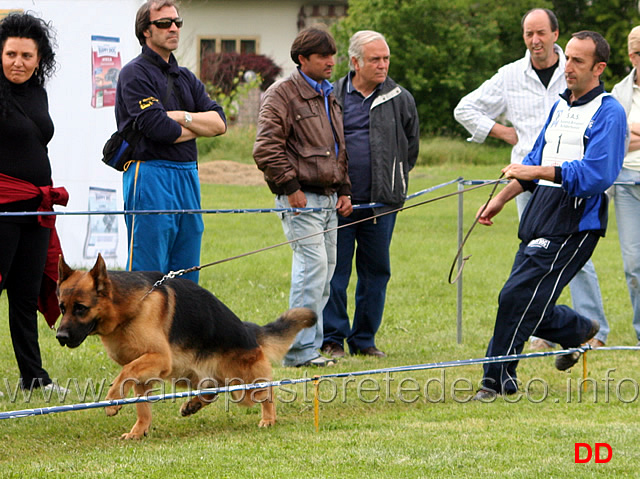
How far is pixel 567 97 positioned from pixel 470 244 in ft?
30.5

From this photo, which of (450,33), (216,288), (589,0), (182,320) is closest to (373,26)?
(450,33)

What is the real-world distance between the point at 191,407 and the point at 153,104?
1822 mm

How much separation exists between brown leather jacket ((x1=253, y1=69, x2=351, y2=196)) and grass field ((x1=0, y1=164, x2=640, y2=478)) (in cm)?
136

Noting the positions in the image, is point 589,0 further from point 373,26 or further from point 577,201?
point 577,201

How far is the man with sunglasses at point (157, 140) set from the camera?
567 cm

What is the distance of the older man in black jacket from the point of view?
7180 millimetres

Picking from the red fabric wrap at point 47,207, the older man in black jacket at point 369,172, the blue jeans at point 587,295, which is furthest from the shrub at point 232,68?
the red fabric wrap at point 47,207

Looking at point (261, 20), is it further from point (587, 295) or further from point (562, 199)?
point (562, 199)

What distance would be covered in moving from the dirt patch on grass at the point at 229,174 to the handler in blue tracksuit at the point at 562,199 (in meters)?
17.9

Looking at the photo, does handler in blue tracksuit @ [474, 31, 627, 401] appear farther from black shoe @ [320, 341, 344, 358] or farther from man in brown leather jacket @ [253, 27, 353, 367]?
black shoe @ [320, 341, 344, 358]

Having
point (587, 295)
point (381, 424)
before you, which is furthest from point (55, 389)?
point (587, 295)

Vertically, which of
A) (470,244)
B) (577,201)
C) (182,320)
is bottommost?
(470,244)

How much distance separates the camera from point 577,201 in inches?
226

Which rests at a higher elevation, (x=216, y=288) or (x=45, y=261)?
(x=45, y=261)
